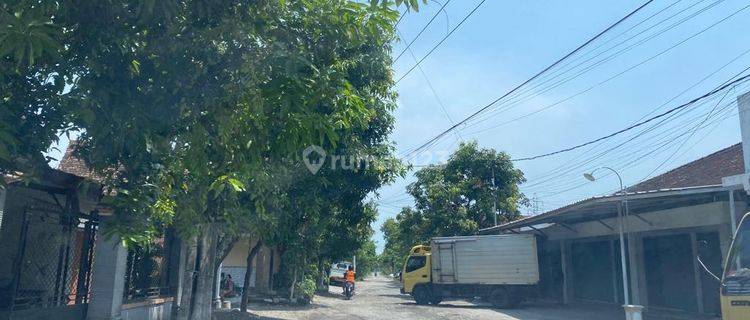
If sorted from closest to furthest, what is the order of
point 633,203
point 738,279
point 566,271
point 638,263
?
1. point 738,279
2. point 633,203
3. point 638,263
4. point 566,271

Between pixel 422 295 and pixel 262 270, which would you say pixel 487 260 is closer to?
pixel 422 295

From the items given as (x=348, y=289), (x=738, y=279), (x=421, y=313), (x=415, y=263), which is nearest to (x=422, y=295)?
(x=415, y=263)

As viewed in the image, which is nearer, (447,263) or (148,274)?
(148,274)

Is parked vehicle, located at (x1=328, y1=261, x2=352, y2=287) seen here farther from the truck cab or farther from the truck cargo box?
the truck cargo box

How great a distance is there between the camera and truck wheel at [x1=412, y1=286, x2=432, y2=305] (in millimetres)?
27406

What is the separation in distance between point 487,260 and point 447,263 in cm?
181

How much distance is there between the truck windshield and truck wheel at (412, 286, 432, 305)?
65.1ft

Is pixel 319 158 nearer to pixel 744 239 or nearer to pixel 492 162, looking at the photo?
pixel 744 239

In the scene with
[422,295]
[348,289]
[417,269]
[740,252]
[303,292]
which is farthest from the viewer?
[348,289]

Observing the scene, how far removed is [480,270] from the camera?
26.0 meters

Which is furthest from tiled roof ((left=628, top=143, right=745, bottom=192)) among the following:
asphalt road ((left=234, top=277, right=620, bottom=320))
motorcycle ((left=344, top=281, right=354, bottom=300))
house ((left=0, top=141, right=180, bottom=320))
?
house ((left=0, top=141, right=180, bottom=320))

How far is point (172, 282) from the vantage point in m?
16.2

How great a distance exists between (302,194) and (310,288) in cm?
1204

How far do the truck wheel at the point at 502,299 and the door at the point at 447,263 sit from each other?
1780 mm
